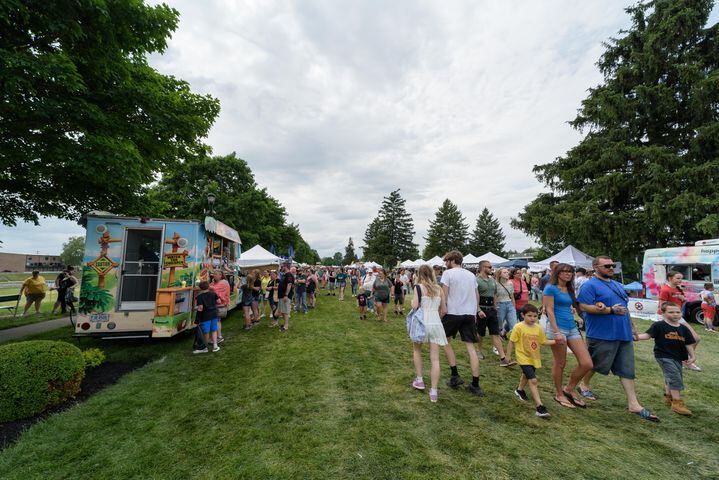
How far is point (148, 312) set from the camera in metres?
6.91

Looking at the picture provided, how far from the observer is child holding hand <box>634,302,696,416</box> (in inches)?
160

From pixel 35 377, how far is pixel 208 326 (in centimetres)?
307

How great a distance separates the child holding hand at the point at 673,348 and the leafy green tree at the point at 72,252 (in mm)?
137947

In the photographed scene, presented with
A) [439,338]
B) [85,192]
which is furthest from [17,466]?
[85,192]

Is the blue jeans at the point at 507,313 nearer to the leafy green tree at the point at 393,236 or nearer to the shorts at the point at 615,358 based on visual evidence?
the shorts at the point at 615,358

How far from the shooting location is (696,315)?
10.9 metres

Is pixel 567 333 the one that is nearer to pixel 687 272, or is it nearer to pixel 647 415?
pixel 647 415

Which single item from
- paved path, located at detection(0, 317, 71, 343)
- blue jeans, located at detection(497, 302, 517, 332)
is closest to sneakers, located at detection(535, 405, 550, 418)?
blue jeans, located at detection(497, 302, 517, 332)

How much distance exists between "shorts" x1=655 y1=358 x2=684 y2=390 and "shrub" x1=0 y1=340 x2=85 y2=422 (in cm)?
834

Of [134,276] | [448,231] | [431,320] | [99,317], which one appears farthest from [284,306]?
[448,231]

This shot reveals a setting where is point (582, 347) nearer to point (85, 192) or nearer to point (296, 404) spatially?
point (296, 404)

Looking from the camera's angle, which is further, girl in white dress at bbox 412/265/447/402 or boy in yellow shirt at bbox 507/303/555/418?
girl in white dress at bbox 412/265/447/402

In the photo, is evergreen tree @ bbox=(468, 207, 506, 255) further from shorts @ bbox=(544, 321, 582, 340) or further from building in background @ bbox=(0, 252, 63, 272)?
building in background @ bbox=(0, 252, 63, 272)

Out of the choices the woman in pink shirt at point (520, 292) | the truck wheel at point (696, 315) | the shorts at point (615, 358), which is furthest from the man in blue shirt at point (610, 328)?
the truck wheel at point (696, 315)
